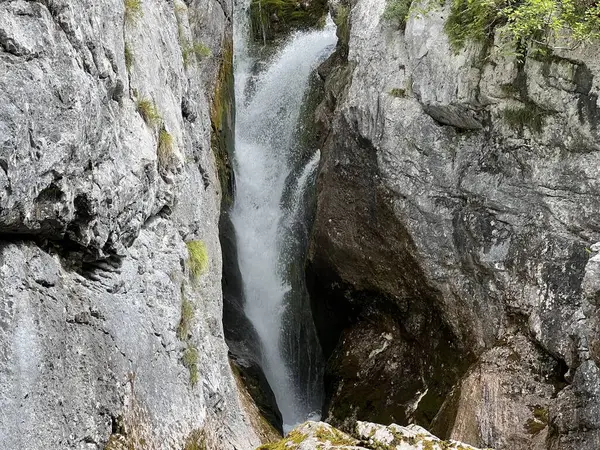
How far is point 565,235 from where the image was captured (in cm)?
1226

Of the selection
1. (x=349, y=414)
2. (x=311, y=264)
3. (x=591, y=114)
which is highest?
(x=591, y=114)

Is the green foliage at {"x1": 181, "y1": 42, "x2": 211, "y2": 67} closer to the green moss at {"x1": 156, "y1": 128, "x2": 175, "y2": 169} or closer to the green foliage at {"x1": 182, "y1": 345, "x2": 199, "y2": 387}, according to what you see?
the green moss at {"x1": 156, "y1": 128, "x2": 175, "y2": 169}

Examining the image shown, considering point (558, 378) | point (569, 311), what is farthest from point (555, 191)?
point (558, 378)

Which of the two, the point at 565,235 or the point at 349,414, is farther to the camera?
the point at 349,414

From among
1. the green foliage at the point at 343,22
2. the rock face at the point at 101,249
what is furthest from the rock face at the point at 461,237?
the rock face at the point at 101,249

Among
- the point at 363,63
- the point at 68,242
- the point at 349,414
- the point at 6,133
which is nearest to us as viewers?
the point at 6,133

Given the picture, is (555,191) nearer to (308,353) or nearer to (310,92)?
(308,353)

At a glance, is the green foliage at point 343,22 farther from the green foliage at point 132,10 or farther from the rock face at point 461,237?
the green foliage at point 132,10

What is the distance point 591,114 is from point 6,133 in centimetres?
1090

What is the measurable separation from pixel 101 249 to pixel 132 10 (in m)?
4.55

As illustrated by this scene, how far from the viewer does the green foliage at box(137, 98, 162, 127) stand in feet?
29.3

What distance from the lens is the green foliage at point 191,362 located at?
8.60 meters

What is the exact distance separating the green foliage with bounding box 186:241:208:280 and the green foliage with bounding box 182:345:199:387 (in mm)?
1518

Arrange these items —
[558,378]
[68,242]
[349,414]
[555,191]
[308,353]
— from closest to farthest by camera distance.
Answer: [68,242], [558,378], [555,191], [349,414], [308,353]
